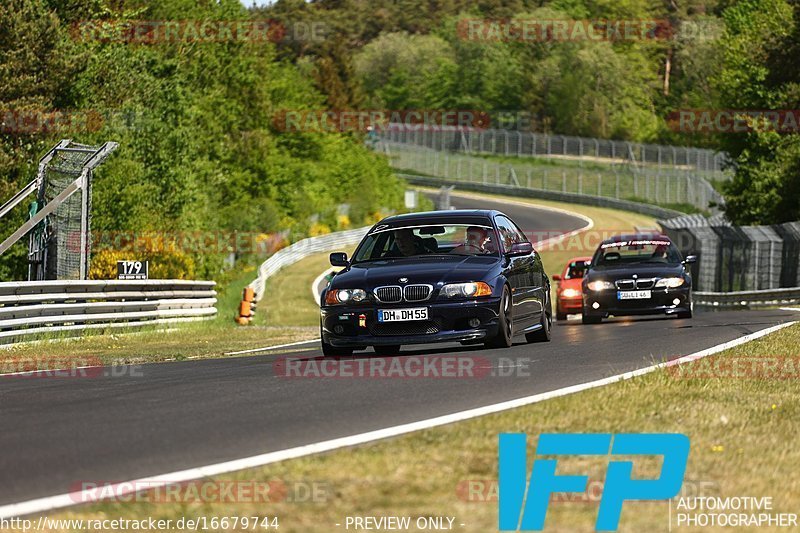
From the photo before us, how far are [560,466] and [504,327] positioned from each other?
760 centimetres

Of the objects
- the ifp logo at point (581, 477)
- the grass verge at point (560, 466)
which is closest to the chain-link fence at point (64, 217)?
the grass verge at point (560, 466)

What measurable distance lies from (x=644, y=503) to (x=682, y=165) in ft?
303

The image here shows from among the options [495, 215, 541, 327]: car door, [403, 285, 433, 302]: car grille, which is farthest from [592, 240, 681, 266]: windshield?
[403, 285, 433, 302]: car grille

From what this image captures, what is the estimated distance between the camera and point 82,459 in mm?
7184

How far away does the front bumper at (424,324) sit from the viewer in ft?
45.2

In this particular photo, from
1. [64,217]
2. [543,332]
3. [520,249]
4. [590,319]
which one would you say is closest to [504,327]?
[520,249]

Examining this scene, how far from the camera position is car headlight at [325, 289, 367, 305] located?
13.9 m

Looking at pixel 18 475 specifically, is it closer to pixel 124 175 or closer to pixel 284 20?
pixel 124 175

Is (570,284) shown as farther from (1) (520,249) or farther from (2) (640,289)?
(1) (520,249)

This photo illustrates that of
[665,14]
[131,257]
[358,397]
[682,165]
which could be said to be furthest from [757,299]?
[665,14]

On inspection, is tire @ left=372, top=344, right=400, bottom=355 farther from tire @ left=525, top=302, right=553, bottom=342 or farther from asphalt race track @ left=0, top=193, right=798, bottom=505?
tire @ left=525, top=302, right=553, bottom=342

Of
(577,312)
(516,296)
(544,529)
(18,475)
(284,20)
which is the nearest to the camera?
(544,529)

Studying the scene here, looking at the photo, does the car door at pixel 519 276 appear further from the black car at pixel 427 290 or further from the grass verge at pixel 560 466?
the grass verge at pixel 560 466

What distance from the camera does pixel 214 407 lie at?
30.2ft
